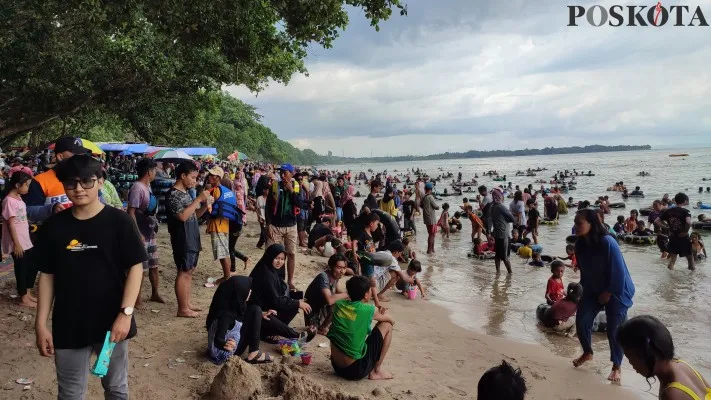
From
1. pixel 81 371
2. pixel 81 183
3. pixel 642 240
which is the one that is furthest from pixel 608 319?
pixel 642 240

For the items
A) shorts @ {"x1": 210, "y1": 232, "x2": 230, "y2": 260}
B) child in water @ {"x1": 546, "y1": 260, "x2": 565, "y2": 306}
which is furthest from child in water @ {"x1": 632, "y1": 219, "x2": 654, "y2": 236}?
shorts @ {"x1": 210, "y1": 232, "x2": 230, "y2": 260}

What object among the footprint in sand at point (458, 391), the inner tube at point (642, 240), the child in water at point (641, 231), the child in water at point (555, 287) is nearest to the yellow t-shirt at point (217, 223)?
the footprint in sand at point (458, 391)

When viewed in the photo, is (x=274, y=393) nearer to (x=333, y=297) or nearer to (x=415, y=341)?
(x=333, y=297)

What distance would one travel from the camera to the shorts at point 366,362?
4.52 metres

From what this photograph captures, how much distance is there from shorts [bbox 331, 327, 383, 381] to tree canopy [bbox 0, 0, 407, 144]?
4.24 m

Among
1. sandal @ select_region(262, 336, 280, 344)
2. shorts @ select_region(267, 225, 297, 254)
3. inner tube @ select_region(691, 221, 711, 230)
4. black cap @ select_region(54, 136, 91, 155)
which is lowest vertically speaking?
inner tube @ select_region(691, 221, 711, 230)

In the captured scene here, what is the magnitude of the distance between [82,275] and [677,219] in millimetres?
11340

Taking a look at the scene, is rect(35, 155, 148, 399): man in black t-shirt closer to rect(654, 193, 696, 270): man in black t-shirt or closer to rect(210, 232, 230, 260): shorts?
rect(210, 232, 230, 260): shorts

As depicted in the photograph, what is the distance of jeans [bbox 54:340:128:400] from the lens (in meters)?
2.71

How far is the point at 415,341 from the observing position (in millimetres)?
6008

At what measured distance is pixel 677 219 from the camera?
34.0ft

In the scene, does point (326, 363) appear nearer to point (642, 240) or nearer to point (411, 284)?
point (411, 284)

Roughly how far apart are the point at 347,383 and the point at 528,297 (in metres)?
5.26

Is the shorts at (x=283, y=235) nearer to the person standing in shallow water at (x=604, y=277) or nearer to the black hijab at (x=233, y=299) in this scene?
the black hijab at (x=233, y=299)
